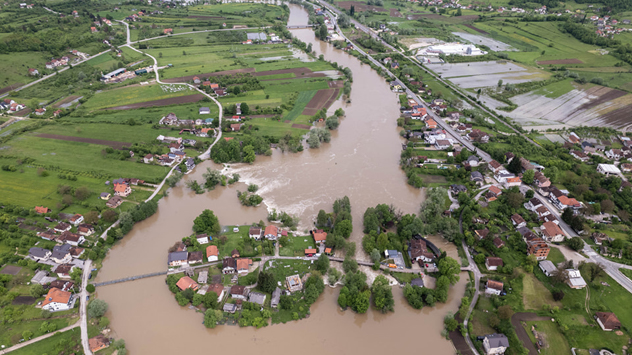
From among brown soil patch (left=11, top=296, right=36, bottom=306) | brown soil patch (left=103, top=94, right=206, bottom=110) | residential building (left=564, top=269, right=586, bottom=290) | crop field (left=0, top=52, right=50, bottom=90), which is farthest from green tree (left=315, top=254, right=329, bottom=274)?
crop field (left=0, top=52, right=50, bottom=90)

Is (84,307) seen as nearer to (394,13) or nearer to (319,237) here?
(319,237)

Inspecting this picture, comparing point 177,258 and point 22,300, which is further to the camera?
point 177,258

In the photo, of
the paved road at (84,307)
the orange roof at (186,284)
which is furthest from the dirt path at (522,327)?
the paved road at (84,307)

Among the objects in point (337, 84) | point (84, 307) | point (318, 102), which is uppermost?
point (337, 84)

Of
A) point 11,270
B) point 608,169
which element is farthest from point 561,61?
point 11,270

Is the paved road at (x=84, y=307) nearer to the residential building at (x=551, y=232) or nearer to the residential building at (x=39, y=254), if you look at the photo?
the residential building at (x=39, y=254)

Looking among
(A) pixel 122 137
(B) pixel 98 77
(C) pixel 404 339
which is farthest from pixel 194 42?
(C) pixel 404 339
